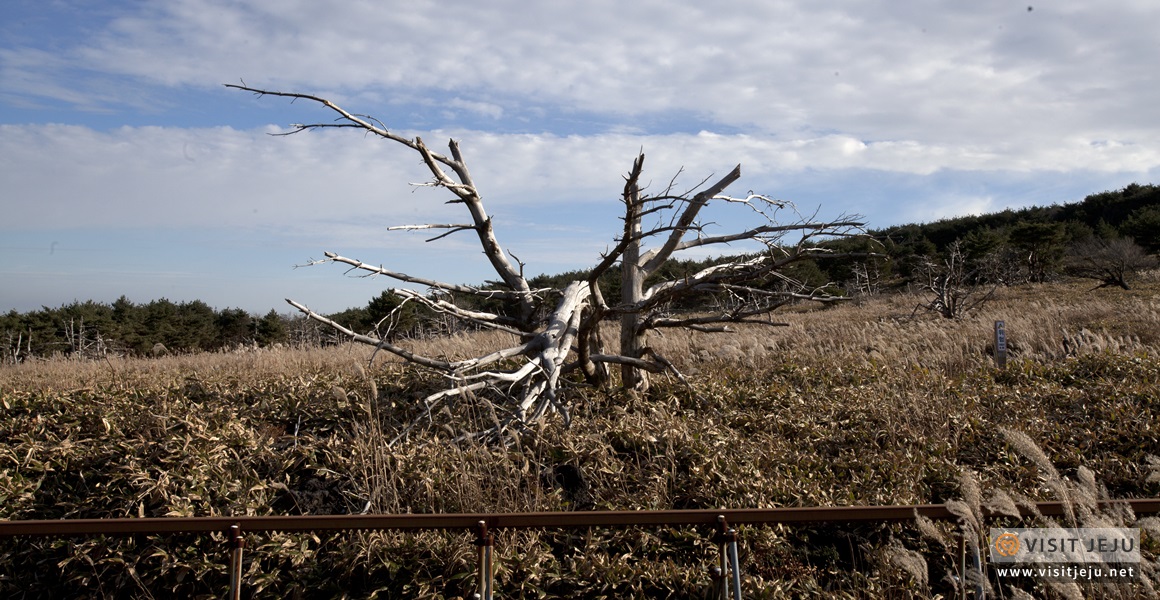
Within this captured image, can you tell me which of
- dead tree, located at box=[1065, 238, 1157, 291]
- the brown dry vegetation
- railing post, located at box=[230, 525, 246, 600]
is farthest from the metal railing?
dead tree, located at box=[1065, 238, 1157, 291]

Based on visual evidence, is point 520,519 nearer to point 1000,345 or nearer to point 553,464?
point 553,464

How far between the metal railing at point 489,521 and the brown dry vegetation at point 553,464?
37 centimetres

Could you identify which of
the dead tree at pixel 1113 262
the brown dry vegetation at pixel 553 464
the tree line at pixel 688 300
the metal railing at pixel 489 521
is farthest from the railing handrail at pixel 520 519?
the dead tree at pixel 1113 262

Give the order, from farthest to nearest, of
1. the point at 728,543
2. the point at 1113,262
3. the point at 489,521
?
the point at 1113,262
the point at 728,543
the point at 489,521

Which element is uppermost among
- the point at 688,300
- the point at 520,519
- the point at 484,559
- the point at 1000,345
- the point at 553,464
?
the point at 688,300

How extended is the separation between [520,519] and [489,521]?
0.51ft

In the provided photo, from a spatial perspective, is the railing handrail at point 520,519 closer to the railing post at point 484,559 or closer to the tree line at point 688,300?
the railing post at point 484,559

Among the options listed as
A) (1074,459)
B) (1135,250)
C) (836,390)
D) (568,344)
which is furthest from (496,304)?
(1135,250)

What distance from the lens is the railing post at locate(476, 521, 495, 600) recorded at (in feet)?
12.0

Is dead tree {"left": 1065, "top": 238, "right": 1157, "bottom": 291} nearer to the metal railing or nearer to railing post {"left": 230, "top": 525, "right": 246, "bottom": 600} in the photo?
the metal railing

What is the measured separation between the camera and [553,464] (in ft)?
18.1

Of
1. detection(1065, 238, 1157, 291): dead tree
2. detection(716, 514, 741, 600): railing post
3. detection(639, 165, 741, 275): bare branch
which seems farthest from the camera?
detection(1065, 238, 1157, 291): dead tree

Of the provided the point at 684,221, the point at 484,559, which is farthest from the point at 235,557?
the point at 684,221

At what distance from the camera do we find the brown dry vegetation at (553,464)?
4.38 m
